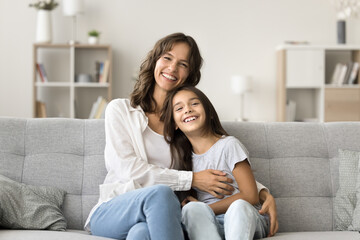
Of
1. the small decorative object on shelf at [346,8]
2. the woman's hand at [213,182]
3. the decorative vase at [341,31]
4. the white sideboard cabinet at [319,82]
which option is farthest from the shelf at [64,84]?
the woman's hand at [213,182]

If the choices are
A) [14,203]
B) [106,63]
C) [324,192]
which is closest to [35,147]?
[14,203]

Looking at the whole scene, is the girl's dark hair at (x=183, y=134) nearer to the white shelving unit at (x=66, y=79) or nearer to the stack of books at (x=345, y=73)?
the white shelving unit at (x=66, y=79)

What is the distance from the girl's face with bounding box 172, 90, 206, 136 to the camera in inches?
84.3

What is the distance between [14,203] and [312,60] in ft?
13.8

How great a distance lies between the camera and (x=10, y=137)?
229cm

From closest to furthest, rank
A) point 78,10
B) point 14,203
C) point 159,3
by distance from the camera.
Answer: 1. point 14,203
2. point 78,10
3. point 159,3

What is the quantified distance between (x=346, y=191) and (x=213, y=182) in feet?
2.05

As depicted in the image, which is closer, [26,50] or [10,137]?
[10,137]

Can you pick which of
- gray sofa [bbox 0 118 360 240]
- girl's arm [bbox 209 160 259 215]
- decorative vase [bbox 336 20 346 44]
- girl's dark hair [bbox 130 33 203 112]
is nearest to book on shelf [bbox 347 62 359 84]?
decorative vase [bbox 336 20 346 44]

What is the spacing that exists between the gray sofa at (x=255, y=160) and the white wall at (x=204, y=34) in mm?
3415

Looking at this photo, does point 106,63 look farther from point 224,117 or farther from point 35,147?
point 35,147

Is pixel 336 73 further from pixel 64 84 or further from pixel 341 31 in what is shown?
pixel 64 84

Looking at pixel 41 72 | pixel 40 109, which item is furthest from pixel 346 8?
pixel 40 109

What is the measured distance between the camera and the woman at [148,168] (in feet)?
5.70
